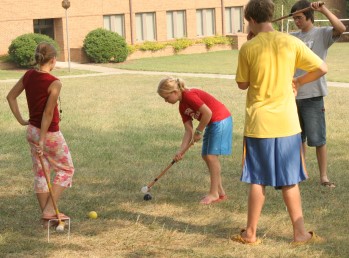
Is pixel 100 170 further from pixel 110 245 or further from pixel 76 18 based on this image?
pixel 76 18

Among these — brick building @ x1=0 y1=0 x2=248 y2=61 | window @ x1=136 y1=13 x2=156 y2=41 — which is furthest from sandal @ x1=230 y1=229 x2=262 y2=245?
window @ x1=136 y1=13 x2=156 y2=41

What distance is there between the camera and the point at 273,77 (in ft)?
19.6

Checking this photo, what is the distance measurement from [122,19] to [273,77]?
105ft

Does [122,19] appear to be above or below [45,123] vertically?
above

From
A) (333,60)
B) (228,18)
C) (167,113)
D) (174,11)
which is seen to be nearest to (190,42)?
(174,11)

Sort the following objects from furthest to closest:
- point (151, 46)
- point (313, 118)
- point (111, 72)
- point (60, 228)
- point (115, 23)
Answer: point (115, 23) < point (151, 46) < point (111, 72) < point (313, 118) < point (60, 228)

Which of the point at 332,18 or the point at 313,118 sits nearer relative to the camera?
the point at 332,18

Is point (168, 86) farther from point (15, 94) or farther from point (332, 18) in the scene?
point (332, 18)

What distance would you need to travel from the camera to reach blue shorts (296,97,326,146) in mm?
8258

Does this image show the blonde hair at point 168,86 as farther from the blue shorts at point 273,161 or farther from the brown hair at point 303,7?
the brown hair at point 303,7

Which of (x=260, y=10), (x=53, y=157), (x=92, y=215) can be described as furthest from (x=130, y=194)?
(x=260, y=10)

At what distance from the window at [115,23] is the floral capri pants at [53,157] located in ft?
100

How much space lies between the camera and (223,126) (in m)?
7.62

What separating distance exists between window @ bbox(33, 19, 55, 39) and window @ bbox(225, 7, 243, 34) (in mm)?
10572
